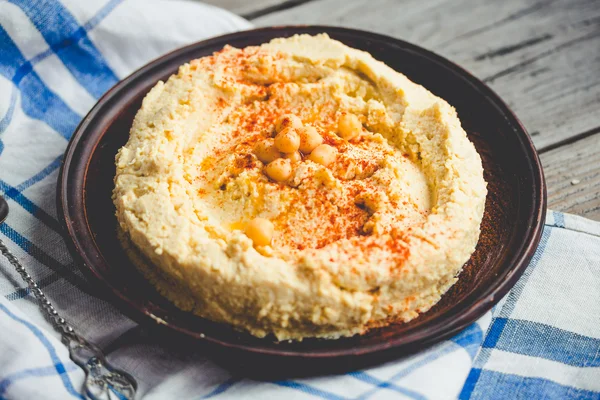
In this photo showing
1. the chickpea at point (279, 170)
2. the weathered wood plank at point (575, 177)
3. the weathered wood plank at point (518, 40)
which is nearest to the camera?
the chickpea at point (279, 170)

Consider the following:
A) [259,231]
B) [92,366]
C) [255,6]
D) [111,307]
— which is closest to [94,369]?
[92,366]

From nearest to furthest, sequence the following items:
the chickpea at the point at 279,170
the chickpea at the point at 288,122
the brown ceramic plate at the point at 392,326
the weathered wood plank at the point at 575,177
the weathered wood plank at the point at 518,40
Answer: the brown ceramic plate at the point at 392,326
the chickpea at the point at 279,170
the chickpea at the point at 288,122
the weathered wood plank at the point at 575,177
the weathered wood plank at the point at 518,40

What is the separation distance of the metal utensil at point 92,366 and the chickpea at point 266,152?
883mm

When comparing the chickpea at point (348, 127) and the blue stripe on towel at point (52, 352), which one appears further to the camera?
the chickpea at point (348, 127)

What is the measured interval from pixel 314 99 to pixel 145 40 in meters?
1.21

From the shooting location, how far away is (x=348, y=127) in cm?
246

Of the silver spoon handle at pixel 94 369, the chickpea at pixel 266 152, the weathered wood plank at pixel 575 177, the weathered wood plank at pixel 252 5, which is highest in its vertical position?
the weathered wood plank at pixel 252 5

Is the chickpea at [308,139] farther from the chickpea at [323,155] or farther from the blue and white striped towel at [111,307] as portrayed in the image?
the blue and white striped towel at [111,307]

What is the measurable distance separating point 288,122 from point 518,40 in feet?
6.20

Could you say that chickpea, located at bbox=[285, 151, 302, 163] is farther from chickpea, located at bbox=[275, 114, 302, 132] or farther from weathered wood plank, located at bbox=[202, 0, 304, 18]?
weathered wood plank, located at bbox=[202, 0, 304, 18]

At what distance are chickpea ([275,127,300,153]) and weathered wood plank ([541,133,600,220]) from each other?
1.28 metres

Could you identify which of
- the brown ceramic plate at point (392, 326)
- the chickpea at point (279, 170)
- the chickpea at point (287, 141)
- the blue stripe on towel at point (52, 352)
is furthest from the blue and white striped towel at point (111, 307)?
the chickpea at point (287, 141)

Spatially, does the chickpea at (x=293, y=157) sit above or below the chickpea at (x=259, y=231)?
above

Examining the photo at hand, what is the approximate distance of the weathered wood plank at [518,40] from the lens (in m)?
3.31
